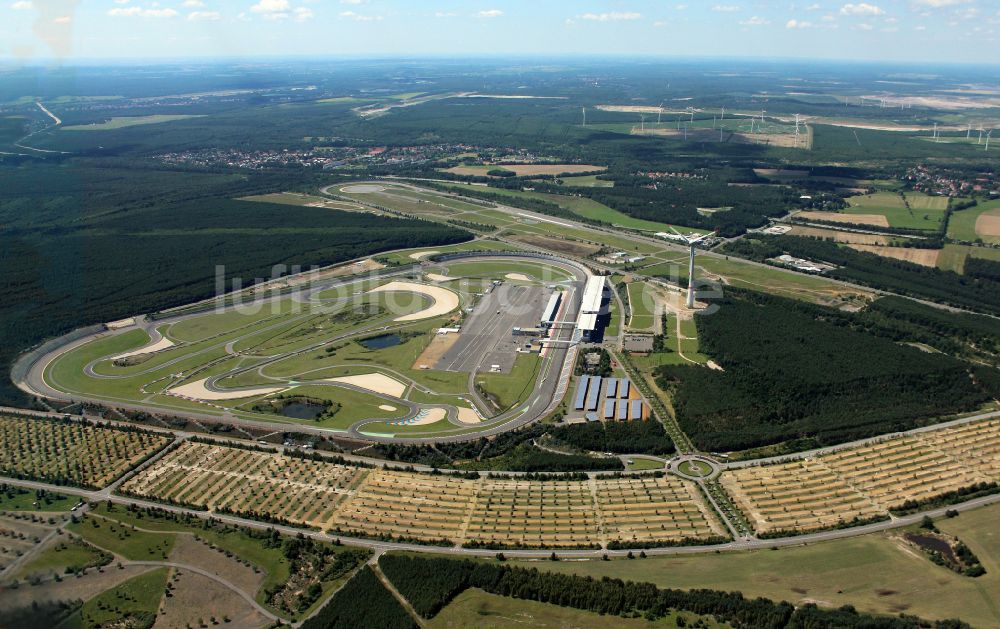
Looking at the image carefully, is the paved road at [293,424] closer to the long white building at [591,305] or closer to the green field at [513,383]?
the green field at [513,383]

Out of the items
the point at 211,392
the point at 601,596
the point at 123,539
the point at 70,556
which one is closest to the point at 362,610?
the point at 601,596

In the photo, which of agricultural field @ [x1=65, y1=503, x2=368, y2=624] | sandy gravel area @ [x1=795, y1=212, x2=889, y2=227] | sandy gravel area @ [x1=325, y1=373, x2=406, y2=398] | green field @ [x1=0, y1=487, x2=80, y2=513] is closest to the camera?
agricultural field @ [x1=65, y1=503, x2=368, y2=624]

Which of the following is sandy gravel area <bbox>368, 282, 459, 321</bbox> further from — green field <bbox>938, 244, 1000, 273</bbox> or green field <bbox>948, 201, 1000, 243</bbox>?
green field <bbox>948, 201, 1000, 243</bbox>

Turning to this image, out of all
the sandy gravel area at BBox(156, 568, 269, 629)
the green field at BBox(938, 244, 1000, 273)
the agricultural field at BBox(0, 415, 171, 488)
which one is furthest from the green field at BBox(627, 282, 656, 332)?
the sandy gravel area at BBox(156, 568, 269, 629)

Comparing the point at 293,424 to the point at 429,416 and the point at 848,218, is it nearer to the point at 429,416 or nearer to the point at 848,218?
the point at 429,416

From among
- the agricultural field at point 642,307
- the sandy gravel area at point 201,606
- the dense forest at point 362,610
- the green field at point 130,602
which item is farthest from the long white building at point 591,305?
the green field at point 130,602

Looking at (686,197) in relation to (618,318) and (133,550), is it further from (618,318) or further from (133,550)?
(133,550)

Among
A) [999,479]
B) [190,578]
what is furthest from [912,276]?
[190,578]
